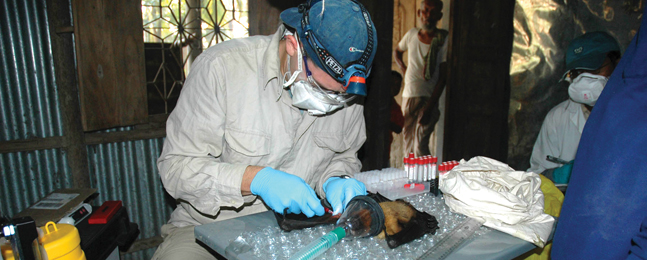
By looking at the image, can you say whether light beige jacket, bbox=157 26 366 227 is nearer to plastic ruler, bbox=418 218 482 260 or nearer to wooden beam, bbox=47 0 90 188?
plastic ruler, bbox=418 218 482 260

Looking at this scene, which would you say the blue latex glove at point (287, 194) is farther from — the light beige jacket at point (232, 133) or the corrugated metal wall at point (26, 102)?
the corrugated metal wall at point (26, 102)

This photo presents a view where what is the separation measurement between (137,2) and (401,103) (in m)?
2.92

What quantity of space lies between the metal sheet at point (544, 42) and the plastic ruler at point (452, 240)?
3244mm

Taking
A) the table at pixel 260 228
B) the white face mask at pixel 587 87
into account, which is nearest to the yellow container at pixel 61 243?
the table at pixel 260 228

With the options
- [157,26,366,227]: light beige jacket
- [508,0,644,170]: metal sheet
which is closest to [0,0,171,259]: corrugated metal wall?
[157,26,366,227]: light beige jacket

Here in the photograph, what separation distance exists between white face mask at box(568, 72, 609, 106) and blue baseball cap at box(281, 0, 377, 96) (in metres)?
2.14

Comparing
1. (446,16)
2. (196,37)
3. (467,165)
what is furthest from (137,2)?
(446,16)

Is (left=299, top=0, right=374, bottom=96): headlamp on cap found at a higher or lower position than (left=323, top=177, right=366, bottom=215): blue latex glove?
higher

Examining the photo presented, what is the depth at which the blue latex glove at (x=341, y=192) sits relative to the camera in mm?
1583

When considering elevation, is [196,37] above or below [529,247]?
above

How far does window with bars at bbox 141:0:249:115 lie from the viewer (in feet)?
9.24

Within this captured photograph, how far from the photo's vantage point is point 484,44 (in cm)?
390

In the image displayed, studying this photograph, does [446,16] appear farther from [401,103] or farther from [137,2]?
[137,2]

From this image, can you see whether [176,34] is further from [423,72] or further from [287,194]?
[423,72]
